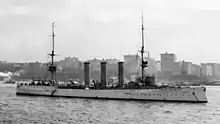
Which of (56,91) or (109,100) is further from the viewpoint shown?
(56,91)

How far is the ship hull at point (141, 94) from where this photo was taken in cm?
4522

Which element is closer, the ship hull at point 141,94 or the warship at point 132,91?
the ship hull at point 141,94

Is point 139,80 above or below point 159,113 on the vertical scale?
above

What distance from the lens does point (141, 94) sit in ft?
157

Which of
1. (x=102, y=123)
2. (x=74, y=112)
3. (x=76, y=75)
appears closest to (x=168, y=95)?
(x=74, y=112)

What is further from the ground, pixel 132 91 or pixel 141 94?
pixel 132 91

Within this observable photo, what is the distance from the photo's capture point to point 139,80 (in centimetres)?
5166

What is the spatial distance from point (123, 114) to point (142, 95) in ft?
44.7

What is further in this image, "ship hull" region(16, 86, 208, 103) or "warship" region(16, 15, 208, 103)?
"warship" region(16, 15, 208, 103)

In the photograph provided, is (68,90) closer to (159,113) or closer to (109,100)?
(109,100)

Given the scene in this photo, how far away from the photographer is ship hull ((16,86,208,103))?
45.2 m

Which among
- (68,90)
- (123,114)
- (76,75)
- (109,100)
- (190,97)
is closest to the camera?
(123,114)

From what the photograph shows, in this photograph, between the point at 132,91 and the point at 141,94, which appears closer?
the point at 141,94

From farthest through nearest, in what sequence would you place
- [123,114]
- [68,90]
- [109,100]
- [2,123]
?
[68,90], [109,100], [123,114], [2,123]
